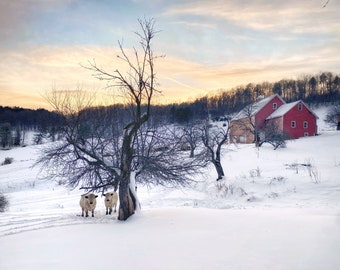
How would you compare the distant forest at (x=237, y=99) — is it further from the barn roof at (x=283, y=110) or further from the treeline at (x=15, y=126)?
the barn roof at (x=283, y=110)

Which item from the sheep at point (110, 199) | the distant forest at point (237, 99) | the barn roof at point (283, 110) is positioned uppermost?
the distant forest at point (237, 99)

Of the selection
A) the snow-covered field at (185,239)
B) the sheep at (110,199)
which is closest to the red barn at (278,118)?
the snow-covered field at (185,239)

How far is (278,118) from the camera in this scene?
153ft

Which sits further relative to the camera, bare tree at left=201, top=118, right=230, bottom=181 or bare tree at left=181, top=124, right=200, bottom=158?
bare tree at left=201, top=118, right=230, bottom=181

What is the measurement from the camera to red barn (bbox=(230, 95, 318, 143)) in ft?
151

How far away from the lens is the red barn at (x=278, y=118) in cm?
4609

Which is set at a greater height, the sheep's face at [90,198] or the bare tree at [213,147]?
the bare tree at [213,147]

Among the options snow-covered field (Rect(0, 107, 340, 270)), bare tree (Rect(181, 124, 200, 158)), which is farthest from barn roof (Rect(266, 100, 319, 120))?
snow-covered field (Rect(0, 107, 340, 270))

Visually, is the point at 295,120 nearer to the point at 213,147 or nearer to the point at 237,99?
the point at 213,147

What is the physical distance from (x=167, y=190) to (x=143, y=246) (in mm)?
14051

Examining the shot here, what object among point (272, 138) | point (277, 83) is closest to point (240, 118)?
point (272, 138)

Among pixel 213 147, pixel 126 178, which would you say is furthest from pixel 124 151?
pixel 213 147

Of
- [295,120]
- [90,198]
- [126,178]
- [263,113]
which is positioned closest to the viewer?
[126,178]

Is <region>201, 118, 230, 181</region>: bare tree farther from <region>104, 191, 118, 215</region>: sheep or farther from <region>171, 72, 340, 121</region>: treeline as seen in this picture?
<region>171, 72, 340, 121</region>: treeline
